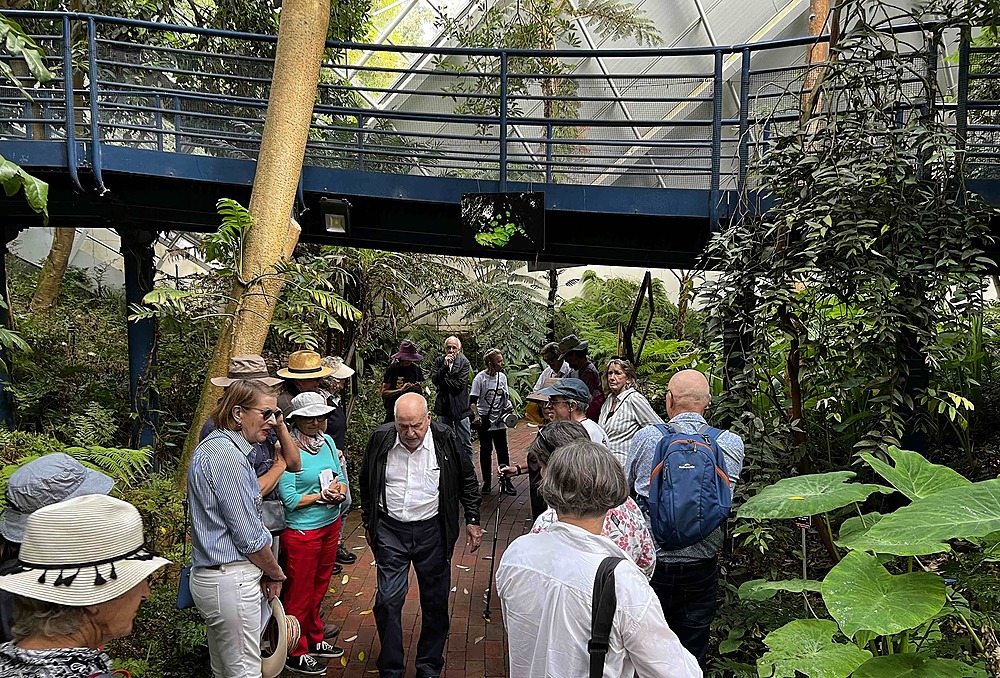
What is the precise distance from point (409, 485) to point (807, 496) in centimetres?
231

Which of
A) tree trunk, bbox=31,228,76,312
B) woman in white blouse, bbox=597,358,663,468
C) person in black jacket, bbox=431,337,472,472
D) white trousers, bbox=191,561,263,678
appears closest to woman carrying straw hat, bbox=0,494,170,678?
white trousers, bbox=191,561,263,678

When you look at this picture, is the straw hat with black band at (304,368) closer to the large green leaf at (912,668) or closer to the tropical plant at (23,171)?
the tropical plant at (23,171)

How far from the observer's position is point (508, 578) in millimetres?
2609

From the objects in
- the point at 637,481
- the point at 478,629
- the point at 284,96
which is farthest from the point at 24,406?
the point at 637,481

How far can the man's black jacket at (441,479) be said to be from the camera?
4.78m

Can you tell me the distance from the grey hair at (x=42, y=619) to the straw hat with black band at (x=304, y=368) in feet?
11.8

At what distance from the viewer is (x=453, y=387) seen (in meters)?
8.90

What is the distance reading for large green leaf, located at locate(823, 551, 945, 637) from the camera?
103 inches

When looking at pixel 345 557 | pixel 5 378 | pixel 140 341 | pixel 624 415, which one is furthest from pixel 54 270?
pixel 624 415

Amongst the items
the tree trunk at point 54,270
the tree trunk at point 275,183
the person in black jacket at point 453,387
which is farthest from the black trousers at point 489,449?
the tree trunk at point 54,270

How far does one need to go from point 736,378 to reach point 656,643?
9.31 feet

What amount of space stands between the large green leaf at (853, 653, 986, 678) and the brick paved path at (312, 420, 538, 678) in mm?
2686

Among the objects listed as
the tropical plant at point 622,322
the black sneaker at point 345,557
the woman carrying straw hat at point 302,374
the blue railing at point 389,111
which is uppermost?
the blue railing at point 389,111

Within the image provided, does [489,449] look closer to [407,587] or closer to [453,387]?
[453,387]
